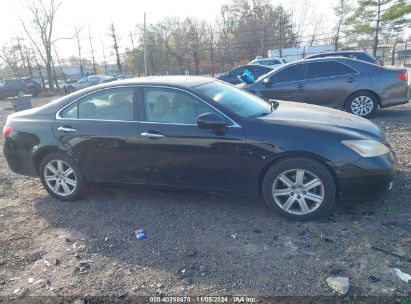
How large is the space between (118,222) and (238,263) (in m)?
1.66

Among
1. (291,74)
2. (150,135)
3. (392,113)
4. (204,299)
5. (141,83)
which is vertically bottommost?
(204,299)

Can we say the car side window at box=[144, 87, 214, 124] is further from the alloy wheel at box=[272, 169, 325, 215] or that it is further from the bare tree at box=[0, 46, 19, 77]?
the bare tree at box=[0, 46, 19, 77]

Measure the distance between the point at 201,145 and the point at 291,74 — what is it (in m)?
5.59

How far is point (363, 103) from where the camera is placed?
818cm

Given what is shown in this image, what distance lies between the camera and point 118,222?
413 centimetres

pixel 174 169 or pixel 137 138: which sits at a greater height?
pixel 137 138

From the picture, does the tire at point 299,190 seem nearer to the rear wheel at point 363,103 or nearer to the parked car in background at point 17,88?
the rear wheel at point 363,103

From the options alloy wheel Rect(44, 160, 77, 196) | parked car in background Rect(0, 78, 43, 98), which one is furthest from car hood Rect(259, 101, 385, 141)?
parked car in background Rect(0, 78, 43, 98)

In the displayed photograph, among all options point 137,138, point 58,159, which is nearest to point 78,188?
point 58,159

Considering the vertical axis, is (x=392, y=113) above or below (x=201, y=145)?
below

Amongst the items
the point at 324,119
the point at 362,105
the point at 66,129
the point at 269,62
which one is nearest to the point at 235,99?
the point at 324,119

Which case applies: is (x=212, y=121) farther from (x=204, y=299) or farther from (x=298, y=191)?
(x=204, y=299)

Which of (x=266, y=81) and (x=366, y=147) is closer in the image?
(x=366, y=147)

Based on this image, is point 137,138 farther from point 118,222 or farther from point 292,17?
point 292,17
